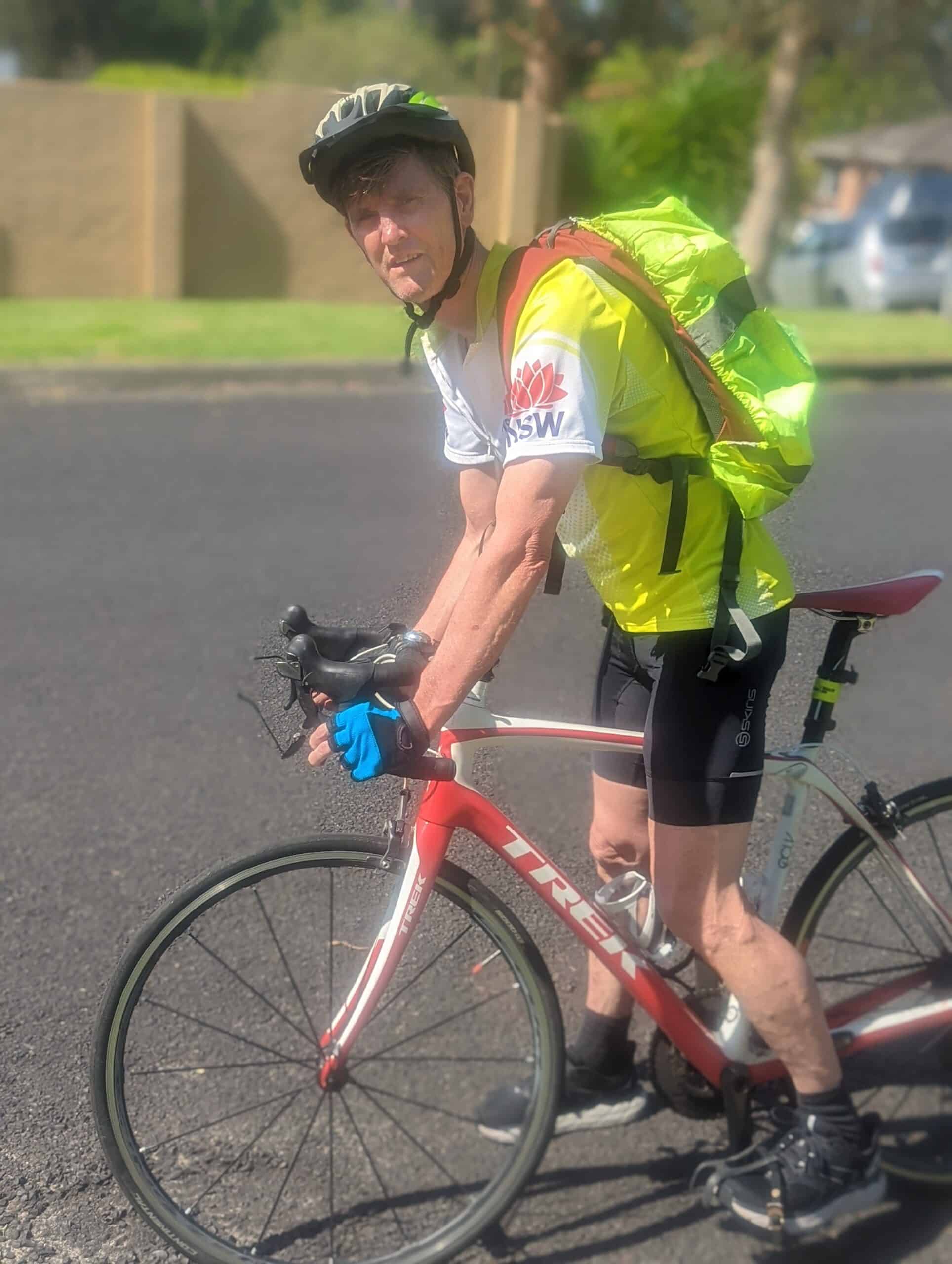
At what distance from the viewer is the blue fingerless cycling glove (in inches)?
82.1

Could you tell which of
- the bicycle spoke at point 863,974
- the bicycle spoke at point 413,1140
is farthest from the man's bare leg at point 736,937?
the bicycle spoke at point 413,1140

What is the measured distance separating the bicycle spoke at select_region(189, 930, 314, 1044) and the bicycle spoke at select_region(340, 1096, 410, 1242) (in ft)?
0.50

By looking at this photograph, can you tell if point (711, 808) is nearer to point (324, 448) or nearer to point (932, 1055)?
point (932, 1055)

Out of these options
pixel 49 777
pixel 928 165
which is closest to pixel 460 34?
pixel 928 165

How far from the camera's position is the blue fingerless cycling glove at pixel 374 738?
2086 millimetres

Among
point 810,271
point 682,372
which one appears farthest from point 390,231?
point 810,271

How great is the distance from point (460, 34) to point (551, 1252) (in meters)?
44.8

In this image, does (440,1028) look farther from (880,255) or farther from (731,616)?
(880,255)

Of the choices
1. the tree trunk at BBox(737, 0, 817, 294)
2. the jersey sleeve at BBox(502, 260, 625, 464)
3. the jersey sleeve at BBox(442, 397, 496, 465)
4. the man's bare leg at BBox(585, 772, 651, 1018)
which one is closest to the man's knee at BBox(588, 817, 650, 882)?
the man's bare leg at BBox(585, 772, 651, 1018)

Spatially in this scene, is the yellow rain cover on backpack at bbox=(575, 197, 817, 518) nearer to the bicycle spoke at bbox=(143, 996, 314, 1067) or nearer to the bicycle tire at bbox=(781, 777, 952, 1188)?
the bicycle tire at bbox=(781, 777, 952, 1188)

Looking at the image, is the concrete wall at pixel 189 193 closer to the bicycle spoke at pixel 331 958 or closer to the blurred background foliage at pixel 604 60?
the blurred background foliage at pixel 604 60

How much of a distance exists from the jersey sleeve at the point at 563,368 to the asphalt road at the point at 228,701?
773 mm

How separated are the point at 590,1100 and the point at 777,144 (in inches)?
723

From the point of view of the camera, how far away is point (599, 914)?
252 cm
